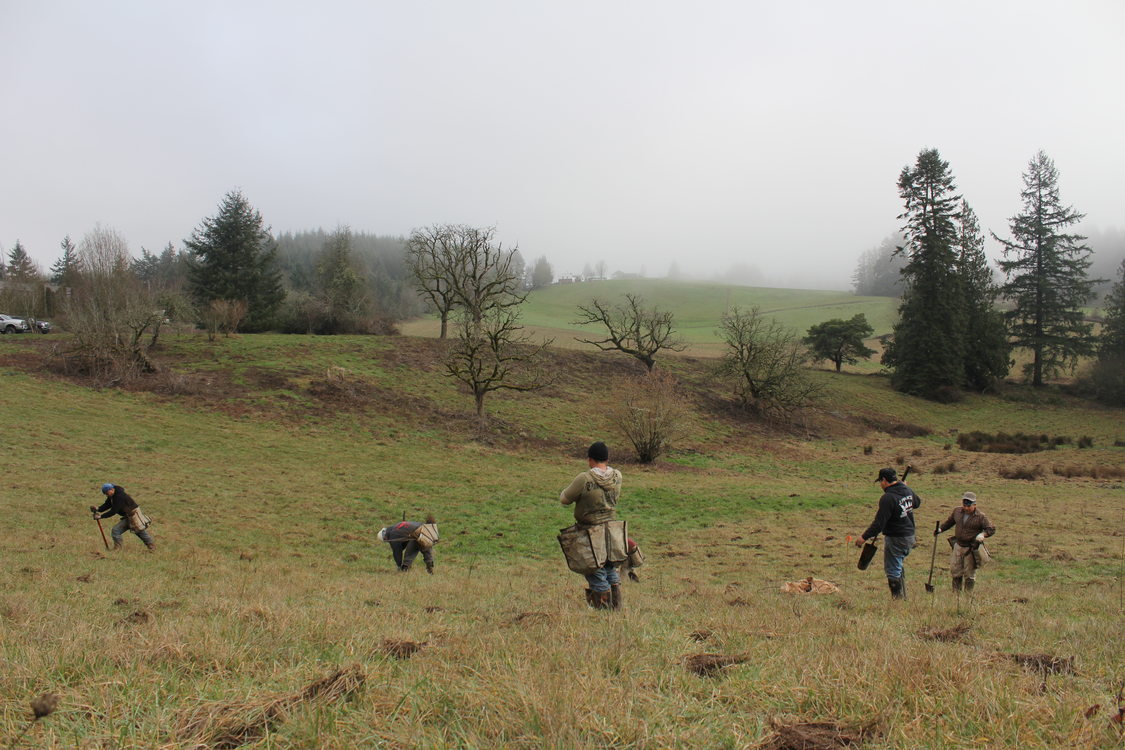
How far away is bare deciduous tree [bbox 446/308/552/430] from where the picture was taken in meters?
33.3

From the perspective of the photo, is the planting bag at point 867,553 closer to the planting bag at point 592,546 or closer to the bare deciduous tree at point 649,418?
the planting bag at point 592,546

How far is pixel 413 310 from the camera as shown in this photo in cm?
9294

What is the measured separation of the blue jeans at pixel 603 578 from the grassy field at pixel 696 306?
188 ft

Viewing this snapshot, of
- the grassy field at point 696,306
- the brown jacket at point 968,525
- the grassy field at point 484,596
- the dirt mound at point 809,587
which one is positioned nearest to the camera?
the grassy field at point 484,596

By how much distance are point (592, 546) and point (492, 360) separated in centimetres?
3838

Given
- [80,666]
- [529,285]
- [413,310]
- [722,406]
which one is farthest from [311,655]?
[529,285]

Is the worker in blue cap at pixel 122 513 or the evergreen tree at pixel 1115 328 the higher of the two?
the evergreen tree at pixel 1115 328

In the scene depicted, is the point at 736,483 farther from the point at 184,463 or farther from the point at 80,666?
the point at 80,666

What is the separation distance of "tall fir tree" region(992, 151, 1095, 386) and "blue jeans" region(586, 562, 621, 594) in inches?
2572

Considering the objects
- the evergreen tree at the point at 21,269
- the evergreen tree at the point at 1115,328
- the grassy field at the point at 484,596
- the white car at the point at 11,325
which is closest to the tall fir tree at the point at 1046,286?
the evergreen tree at the point at 1115,328

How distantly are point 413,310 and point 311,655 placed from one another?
303ft

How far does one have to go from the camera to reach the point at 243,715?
9.77ft

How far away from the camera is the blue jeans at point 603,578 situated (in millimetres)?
7254

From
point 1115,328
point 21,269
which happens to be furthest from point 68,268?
point 1115,328
